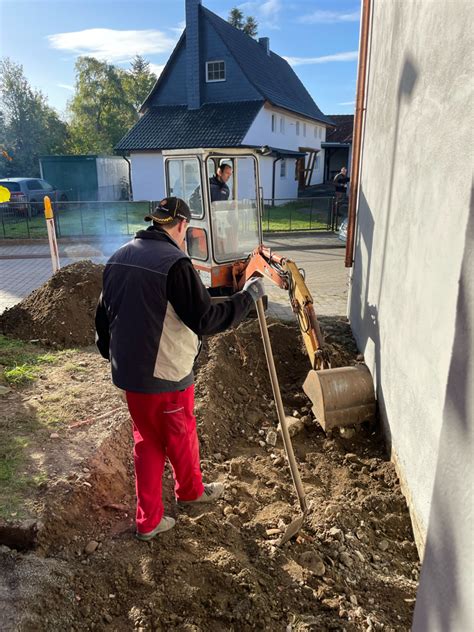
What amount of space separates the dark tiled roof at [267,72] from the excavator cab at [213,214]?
60.1ft

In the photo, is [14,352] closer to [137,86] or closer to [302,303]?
[302,303]

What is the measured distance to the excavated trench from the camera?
2.57m

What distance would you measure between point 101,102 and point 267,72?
2968 cm

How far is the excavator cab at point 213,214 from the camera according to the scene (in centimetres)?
675

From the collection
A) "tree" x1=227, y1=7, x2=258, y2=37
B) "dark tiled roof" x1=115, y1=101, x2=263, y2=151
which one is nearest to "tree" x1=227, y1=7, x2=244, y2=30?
"tree" x1=227, y1=7, x2=258, y2=37

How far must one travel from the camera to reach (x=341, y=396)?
4.67m

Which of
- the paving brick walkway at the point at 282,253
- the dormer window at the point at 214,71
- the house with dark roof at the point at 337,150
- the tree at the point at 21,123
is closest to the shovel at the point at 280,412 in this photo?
the paving brick walkway at the point at 282,253

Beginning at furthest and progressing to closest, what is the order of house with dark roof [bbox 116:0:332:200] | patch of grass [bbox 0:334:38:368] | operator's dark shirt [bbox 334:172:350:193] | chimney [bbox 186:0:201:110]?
chimney [bbox 186:0:201:110], house with dark roof [bbox 116:0:332:200], operator's dark shirt [bbox 334:172:350:193], patch of grass [bbox 0:334:38:368]

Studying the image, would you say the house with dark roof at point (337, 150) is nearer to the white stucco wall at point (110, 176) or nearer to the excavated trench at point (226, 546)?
the white stucco wall at point (110, 176)

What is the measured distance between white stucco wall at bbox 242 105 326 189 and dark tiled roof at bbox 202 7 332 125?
1.91 feet

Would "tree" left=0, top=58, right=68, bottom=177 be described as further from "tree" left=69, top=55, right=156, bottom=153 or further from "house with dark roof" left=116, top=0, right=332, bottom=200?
"house with dark roof" left=116, top=0, right=332, bottom=200

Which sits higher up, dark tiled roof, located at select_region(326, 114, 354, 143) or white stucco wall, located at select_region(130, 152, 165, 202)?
dark tiled roof, located at select_region(326, 114, 354, 143)

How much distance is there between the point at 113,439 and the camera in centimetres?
409

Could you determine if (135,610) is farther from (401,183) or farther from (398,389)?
(401,183)
